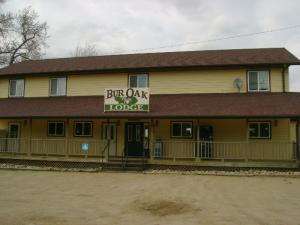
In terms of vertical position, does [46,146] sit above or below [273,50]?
below

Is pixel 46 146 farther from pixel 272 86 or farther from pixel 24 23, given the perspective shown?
pixel 24 23

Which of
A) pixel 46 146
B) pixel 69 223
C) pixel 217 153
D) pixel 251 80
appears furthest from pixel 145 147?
pixel 69 223

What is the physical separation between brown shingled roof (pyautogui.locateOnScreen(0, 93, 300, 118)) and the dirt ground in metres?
3.29

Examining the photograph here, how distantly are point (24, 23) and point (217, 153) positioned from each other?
1307 inches

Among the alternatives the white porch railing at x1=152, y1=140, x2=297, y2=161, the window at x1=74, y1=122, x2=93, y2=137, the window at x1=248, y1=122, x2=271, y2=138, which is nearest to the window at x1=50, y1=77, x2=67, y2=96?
the window at x1=74, y1=122, x2=93, y2=137

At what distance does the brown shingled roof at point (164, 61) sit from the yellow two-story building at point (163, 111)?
60 mm

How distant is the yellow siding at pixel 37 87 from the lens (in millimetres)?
23031

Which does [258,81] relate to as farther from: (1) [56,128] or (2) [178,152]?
(1) [56,128]

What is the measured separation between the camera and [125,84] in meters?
21.5

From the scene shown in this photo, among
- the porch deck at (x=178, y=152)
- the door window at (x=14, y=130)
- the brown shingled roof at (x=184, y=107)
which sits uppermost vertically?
the brown shingled roof at (x=184, y=107)

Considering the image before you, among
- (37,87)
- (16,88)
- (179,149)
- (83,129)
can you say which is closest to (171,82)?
(179,149)

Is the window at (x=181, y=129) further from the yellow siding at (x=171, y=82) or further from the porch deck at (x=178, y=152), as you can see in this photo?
the yellow siding at (x=171, y=82)

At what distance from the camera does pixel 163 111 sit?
18.5 m

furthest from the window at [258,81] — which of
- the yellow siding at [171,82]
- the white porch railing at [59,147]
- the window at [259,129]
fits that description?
the white porch railing at [59,147]
